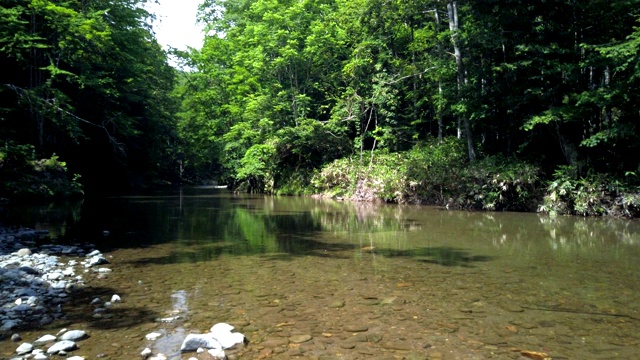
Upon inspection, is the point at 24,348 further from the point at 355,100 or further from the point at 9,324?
the point at 355,100

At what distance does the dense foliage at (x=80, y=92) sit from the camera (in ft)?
57.3

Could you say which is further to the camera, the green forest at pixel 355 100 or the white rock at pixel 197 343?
the green forest at pixel 355 100

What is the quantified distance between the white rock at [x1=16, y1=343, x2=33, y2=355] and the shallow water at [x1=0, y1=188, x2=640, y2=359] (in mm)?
96

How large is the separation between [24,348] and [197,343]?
1.68m

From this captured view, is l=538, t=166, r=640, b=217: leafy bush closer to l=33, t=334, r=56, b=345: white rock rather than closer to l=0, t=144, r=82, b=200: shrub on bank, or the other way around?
l=33, t=334, r=56, b=345: white rock

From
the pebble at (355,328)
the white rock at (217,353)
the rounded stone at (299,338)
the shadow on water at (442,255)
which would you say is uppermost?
the shadow on water at (442,255)

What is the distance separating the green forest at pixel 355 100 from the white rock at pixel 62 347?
1162 centimetres

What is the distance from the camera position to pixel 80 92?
2678 centimetres

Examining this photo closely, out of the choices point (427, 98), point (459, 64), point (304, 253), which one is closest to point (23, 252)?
point (304, 253)

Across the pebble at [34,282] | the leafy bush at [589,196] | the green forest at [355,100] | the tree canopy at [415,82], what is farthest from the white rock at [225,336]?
the leafy bush at [589,196]

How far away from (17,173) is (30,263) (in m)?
8.90

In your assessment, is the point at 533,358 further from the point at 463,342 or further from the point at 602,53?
the point at 602,53

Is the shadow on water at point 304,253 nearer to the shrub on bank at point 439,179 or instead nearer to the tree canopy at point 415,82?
the shrub on bank at point 439,179

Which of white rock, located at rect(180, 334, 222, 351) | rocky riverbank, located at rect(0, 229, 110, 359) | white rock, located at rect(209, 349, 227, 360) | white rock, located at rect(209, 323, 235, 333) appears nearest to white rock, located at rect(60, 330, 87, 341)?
rocky riverbank, located at rect(0, 229, 110, 359)
